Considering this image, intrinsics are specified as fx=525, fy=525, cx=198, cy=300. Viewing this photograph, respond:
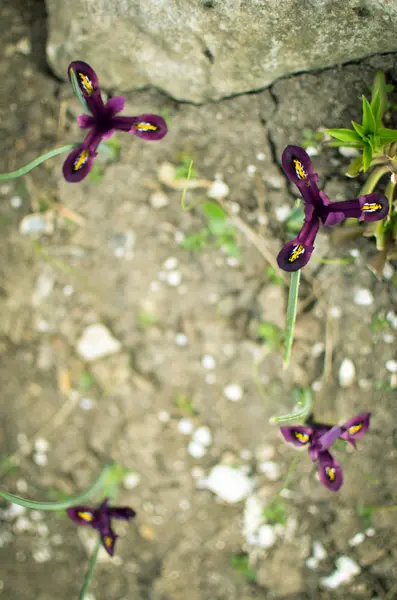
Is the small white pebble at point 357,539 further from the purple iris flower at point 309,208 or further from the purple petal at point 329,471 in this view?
the purple iris flower at point 309,208

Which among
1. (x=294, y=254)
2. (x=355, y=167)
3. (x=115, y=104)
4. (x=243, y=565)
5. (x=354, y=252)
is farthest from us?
(x=243, y=565)

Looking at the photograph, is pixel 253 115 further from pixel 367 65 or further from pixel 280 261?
pixel 280 261

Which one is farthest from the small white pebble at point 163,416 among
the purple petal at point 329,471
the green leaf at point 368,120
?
the green leaf at point 368,120

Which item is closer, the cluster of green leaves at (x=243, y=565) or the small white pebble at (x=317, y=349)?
the small white pebble at (x=317, y=349)

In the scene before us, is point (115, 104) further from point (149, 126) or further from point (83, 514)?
point (83, 514)

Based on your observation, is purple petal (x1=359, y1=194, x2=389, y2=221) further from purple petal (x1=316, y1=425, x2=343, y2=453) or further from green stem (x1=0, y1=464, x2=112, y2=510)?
green stem (x1=0, y1=464, x2=112, y2=510)

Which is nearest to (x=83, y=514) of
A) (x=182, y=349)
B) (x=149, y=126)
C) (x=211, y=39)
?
(x=182, y=349)

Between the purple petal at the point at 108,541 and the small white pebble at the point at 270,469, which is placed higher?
the purple petal at the point at 108,541

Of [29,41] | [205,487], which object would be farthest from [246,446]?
[29,41]
